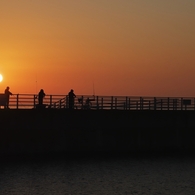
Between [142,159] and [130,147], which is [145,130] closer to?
[130,147]

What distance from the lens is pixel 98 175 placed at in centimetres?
4669

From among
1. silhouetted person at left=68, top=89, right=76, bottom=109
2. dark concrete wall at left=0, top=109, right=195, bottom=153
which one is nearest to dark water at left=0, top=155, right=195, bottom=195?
dark concrete wall at left=0, top=109, right=195, bottom=153

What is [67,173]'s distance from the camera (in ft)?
155

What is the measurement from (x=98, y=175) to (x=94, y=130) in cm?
1426

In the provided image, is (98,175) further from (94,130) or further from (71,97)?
(94,130)

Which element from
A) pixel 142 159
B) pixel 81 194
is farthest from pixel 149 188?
pixel 142 159

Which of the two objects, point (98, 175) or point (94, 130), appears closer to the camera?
point (98, 175)

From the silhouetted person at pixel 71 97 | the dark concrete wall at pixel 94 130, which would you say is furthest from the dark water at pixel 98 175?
the silhouetted person at pixel 71 97

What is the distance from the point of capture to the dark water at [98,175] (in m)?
41.1

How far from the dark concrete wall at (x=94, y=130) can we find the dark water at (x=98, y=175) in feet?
8.74

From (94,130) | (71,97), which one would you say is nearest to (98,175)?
(71,97)

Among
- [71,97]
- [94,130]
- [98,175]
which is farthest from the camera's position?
[94,130]

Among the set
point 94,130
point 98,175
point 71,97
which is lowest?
point 98,175

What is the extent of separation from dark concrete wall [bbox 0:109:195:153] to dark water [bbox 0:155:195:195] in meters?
2.66
